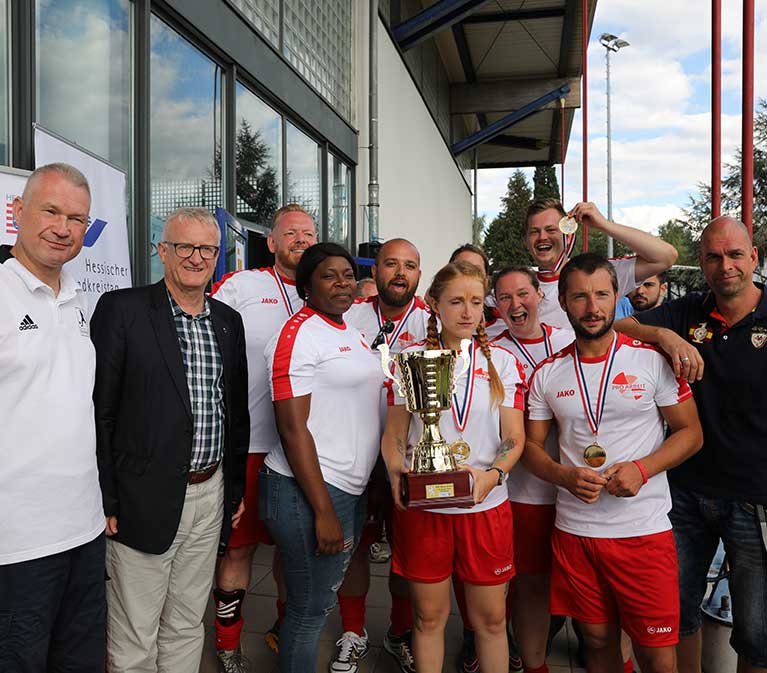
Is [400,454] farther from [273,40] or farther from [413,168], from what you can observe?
[413,168]

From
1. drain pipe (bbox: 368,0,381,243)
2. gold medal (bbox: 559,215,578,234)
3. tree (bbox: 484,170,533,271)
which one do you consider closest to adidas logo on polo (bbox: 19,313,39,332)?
gold medal (bbox: 559,215,578,234)

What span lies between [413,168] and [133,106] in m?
11.4

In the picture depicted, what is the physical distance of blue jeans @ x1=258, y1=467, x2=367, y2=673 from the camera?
109 inches

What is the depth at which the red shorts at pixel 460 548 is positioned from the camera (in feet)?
9.41

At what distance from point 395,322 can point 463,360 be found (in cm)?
84

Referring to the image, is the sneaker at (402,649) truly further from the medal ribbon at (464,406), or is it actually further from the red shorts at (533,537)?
the medal ribbon at (464,406)

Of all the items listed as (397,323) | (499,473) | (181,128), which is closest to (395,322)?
(397,323)

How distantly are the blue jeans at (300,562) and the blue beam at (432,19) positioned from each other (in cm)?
1271

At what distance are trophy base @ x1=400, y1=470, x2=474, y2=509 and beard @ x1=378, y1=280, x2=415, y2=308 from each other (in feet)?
3.95

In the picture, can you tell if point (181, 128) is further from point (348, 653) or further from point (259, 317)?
point (348, 653)

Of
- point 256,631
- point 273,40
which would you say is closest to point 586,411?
point 256,631

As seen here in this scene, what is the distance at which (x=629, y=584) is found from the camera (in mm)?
2746

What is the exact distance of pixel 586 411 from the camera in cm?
283

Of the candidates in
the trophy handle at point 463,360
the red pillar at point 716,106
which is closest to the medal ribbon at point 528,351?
the trophy handle at point 463,360
